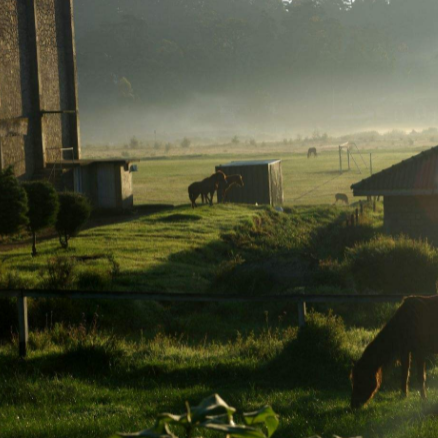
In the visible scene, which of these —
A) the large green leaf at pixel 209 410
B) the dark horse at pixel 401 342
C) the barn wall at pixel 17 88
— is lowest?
the dark horse at pixel 401 342

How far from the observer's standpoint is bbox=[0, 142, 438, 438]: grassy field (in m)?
8.07

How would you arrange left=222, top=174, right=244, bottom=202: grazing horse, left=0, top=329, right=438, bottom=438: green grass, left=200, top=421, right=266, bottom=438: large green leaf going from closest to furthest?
left=200, top=421, right=266, bottom=438: large green leaf < left=0, top=329, right=438, bottom=438: green grass < left=222, top=174, right=244, bottom=202: grazing horse

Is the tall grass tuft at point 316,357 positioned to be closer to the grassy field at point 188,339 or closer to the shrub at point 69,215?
the grassy field at point 188,339

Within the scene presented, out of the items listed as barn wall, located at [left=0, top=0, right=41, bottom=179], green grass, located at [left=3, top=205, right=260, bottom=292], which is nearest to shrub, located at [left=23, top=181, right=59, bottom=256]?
green grass, located at [left=3, top=205, right=260, bottom=292]

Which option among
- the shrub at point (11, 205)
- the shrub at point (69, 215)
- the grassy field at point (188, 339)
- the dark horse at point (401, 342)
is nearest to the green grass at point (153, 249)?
the grassy field at point (188, 339)

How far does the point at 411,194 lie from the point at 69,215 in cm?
1177

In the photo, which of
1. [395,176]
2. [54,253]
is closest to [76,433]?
[54,253]

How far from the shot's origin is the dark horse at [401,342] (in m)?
8.27

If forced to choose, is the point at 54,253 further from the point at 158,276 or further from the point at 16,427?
the point at 16,427

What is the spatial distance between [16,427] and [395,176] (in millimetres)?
23487

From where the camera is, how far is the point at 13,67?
105 feet

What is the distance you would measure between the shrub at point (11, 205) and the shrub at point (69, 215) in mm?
2333

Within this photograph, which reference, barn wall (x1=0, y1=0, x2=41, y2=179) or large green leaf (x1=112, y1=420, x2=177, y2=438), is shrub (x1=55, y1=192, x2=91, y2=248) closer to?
barn wall (x1=0, y1=0, x2=41, y2=179)

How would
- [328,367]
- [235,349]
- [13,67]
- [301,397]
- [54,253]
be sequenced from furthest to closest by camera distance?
[13,67] < [54,253] < [235,349] < [328,367] < [301,397]
